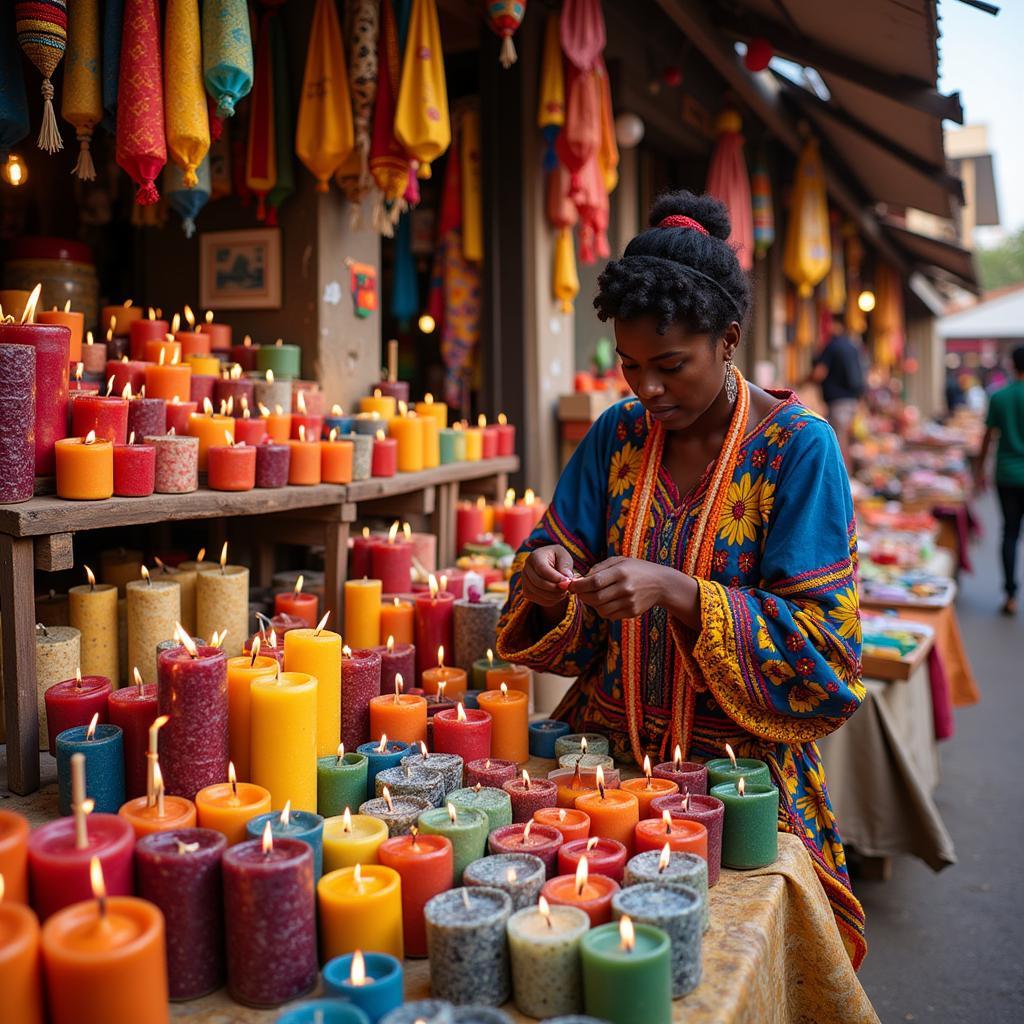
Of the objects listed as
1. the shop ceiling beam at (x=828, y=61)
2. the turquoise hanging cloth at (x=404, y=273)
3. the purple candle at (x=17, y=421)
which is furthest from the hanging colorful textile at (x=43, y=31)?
the shop ceiling beam at (x=828, y=61)

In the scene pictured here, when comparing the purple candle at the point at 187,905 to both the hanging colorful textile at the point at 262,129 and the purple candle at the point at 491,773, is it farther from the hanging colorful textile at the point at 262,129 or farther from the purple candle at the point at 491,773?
the hanging colorful textile at the point at 262,129

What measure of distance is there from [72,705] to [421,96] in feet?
7.95

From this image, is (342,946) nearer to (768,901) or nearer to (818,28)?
(768,901)

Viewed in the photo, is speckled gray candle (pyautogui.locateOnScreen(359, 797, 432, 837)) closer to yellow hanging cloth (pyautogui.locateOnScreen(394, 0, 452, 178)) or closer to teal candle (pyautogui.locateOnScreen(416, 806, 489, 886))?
teal candle (pyautogui.locateOnScreen(416, 806, 489, 886))

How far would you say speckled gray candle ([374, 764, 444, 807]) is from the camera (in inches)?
61.6

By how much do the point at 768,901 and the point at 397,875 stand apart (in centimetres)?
60

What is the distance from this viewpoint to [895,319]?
16.2 meters

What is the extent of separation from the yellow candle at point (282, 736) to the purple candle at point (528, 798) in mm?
346

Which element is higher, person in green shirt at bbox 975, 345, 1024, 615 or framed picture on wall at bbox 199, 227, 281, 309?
framed picture on wall at bbox 199, 227, 281, 309

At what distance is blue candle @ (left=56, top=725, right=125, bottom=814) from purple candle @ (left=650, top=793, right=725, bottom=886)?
89 cm

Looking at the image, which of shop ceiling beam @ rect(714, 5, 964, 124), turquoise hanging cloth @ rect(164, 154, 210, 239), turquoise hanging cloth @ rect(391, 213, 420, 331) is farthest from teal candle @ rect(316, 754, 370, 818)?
shop ceiling beam @ rect(714, 5, 964, 124)

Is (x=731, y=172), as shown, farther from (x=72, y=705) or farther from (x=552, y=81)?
(x=72, y=705)

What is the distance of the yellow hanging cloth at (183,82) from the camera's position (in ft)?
7.99

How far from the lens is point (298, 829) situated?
4.42 feet
